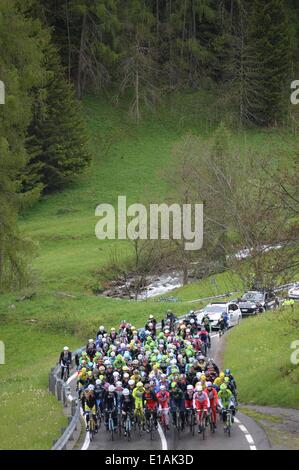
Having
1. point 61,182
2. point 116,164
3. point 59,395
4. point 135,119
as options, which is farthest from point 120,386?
point 135,119

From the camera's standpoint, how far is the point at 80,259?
62719 mm

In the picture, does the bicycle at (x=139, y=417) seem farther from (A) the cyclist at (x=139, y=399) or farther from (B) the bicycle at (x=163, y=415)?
(B) the bicycle at (x=163, y=415)

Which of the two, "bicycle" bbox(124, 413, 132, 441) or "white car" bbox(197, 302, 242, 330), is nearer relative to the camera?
"bicycle" bbox(124, 413, 132, 441)

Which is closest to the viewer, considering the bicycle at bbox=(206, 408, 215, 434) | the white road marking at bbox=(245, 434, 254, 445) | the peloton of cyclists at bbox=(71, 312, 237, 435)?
the white road marking at bbox=(245, 434, 254, 445)

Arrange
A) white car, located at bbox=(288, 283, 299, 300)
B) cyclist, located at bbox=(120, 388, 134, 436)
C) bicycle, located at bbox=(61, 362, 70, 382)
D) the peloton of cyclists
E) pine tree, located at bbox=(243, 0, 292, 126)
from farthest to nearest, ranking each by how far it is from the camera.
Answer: pine tree, located at bbox=(243, 0, 292, 126) < white car, located at bbox=(288, 283, 299, 300) < bicycle, located at bbox=(61, 362, 70, 382) < the peloton of cyclists < cyclist, located at bbox=(120, 388, 134, 436)

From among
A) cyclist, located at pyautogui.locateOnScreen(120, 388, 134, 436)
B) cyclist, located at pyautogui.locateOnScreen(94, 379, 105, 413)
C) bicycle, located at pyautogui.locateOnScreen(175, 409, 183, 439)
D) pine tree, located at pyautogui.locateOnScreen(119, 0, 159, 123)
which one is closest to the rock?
cyclist, located at pyautogui.locateOnScreen(94, 379, 105, 413)

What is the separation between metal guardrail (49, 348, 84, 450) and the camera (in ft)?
69.3

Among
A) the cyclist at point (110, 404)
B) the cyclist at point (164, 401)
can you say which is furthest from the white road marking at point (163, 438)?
the cyclist at point (110, 404)

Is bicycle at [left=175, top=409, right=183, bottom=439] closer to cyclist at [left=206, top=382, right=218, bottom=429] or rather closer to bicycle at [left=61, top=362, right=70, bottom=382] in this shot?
cyclist at [left=206, top=382, right=218, bottom=429]

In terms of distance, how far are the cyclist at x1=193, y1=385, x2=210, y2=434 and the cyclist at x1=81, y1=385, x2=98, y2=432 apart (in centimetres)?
287

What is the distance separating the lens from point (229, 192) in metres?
52.7

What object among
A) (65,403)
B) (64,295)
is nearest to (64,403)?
(65,403)

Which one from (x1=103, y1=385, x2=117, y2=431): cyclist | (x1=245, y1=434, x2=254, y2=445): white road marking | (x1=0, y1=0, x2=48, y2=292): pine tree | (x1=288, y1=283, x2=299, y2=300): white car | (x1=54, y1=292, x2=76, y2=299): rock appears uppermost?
(x1=0, y1=0, x2=48, y2=292): pine tree
